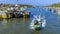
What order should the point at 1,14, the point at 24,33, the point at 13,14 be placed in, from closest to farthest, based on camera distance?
the point at 24,33
the point at 1,14
the point at 13,14

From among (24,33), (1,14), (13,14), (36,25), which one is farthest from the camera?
(13,14)

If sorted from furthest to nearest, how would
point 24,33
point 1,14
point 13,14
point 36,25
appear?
1. point 13,14
2. point 1,14
3. point 36,25
4. point 24,33

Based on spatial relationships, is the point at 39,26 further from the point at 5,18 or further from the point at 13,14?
the point at 13,14

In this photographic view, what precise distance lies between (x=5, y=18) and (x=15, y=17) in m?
4.25

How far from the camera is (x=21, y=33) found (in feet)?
68.0

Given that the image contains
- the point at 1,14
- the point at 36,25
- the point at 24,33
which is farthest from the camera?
the point at 1,14

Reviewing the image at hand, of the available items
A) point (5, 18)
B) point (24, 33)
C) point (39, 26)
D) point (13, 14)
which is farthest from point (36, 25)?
point (13, 14)

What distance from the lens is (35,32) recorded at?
21141mm

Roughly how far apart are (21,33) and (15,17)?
22.4m

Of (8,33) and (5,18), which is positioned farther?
(5,18)

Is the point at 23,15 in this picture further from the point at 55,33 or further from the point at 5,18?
the point at 55,33

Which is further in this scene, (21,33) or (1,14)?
(1,14)

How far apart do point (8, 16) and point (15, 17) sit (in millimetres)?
3408

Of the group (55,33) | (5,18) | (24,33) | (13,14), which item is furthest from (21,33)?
(13,14)
